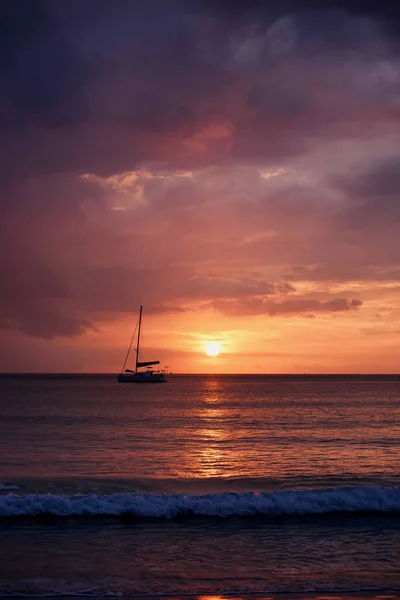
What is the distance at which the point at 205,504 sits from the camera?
72.3 ft

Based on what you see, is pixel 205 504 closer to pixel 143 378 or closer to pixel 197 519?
pixel 197 519

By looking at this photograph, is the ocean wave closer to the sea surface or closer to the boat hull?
the sea surface

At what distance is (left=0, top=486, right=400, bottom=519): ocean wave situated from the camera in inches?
838

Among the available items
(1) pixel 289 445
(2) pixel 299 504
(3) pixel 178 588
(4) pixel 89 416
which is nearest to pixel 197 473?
(2) pixel 299 504

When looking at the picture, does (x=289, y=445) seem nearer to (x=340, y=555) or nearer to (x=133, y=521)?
(x=133, y=521)

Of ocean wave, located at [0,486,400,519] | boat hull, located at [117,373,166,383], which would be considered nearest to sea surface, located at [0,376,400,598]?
ocean wave, located at [0,486,400,519]

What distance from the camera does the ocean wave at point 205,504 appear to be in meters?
21.3

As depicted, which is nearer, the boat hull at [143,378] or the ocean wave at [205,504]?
the ocean wave at [205,504]

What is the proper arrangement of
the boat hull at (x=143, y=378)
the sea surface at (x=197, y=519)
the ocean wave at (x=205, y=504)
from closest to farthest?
the sea surface at (x=197, y=519), the ocean wave at (x=205, y=504), the boat hull at (x=143, y=378)

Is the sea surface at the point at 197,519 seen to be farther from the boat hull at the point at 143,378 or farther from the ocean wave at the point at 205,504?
the boat hull at the point at 143,378

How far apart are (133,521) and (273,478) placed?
10.2m

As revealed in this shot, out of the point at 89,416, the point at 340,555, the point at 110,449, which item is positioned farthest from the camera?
the point at 89,416

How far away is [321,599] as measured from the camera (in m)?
13.0

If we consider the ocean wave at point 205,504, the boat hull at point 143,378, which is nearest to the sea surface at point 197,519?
the ocean wave at point 205,504
